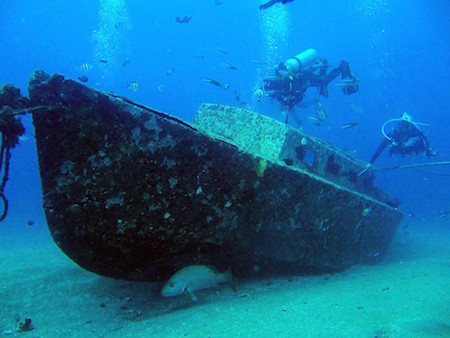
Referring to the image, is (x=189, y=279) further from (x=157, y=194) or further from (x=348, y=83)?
(x=348, y=83)

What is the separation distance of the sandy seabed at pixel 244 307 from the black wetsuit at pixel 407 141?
13.0 ft

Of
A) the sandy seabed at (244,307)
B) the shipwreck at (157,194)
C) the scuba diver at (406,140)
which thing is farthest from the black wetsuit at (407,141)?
the shipwreck at (157,194)

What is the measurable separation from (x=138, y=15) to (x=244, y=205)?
11652 cm

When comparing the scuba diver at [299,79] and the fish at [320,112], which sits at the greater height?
the scuba diver at [299,79]

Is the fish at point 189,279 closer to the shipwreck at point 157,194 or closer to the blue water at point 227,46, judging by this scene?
the shipwreck at point 157,194

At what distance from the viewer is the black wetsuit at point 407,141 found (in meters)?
8.11

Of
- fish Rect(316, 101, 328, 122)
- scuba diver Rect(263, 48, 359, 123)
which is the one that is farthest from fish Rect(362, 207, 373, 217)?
fish Rect(316, 101, 328, 122)

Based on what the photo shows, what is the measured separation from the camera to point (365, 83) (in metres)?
101

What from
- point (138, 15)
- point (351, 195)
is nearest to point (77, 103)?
point (351, 195)

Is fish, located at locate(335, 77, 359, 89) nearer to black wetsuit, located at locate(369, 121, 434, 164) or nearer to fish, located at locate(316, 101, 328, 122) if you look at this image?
fish, located at locate(316, 101, 328, 122)

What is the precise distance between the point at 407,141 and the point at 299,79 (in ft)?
11.1

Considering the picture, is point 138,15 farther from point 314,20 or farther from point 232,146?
point 232,146

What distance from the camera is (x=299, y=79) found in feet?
26.9

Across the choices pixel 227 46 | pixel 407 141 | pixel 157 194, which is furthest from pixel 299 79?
pixel 227 46
